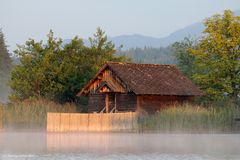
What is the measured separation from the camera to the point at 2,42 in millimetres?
109688

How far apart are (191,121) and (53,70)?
1676 centimetres

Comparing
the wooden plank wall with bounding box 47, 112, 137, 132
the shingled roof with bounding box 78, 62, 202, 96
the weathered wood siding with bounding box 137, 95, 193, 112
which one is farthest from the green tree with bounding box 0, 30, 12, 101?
the wooden plank wall with bounding box 47, 112, 137, 132

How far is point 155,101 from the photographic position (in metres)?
45.8

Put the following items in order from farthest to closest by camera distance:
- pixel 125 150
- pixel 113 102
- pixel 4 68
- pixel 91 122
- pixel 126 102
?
pixel 4 68 → pixel 113 102 → pixel 126 102 → pixel 91 122 → pixel 125 150

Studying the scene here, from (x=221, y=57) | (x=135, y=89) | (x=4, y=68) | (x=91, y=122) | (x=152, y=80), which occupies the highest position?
(x=4, y=68)

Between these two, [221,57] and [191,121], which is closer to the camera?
[191,121]

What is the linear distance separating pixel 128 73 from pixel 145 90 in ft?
8.63

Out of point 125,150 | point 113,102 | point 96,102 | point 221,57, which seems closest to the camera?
point 125,150

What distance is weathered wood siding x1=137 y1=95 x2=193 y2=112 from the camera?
45156mm

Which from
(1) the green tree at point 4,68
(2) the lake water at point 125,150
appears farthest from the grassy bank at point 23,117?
(1) the green tree at point 4,68

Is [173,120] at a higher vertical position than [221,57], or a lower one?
lower

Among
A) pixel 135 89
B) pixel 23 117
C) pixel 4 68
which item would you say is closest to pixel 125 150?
pixel 23 117

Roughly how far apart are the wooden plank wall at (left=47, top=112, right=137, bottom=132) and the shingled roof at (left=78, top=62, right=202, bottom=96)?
3.75m

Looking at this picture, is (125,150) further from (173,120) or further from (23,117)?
(23,117)
